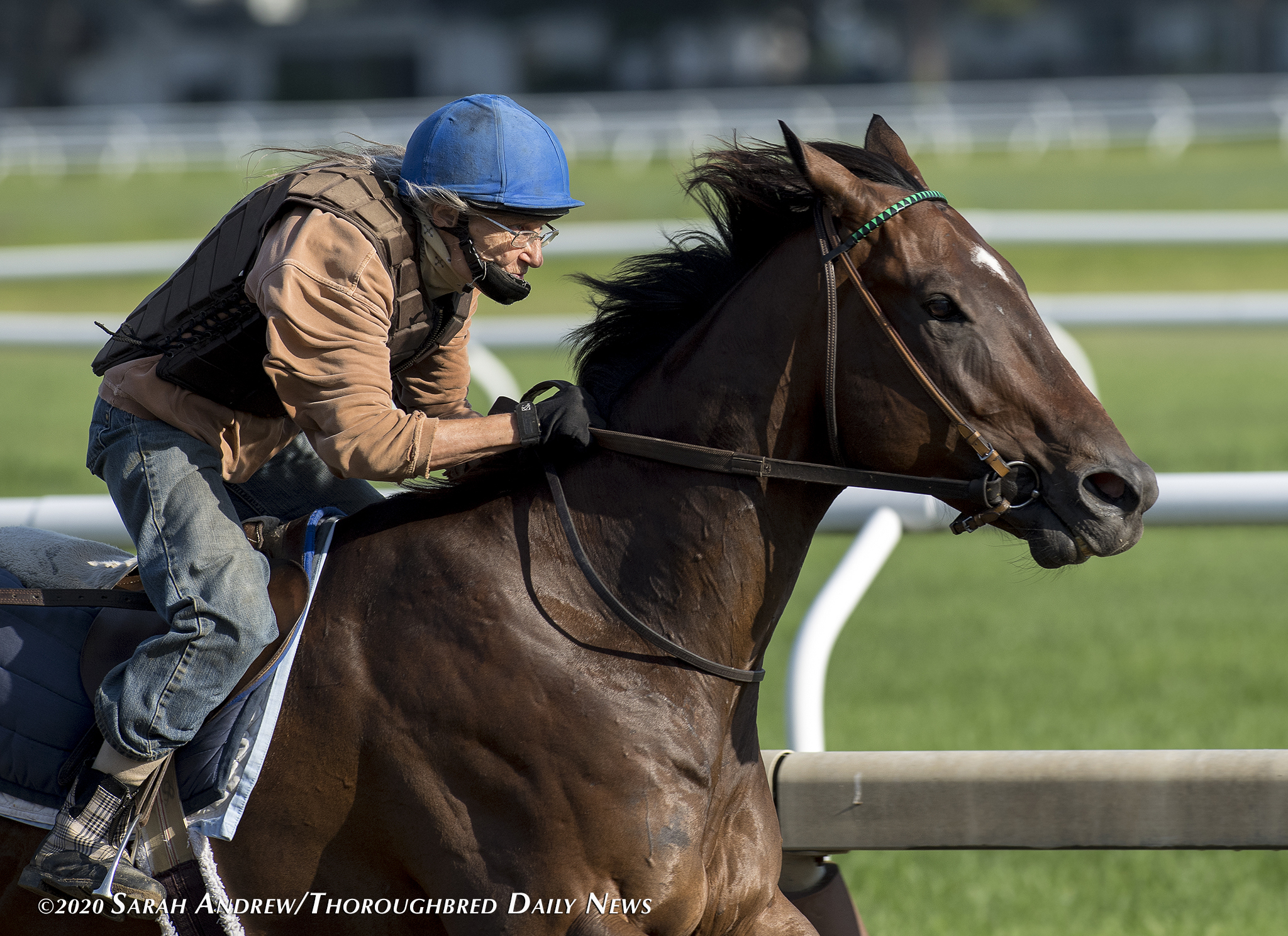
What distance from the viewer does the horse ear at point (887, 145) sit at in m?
2.72

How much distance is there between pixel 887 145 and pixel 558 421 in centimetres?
83

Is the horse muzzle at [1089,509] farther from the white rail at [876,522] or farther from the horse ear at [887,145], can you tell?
the white rail at [876,522]

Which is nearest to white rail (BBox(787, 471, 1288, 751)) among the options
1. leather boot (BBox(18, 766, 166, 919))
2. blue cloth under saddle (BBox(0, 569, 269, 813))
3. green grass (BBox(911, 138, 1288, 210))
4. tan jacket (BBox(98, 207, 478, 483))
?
tan jacket (BBox(98, 207, 478, 483))

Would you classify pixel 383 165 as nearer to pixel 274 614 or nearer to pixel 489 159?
pixel 489 159

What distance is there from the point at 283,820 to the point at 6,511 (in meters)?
1.57

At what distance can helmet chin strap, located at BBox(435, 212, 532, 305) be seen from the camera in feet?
8.69

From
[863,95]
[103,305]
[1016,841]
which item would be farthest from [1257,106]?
[1016,841]

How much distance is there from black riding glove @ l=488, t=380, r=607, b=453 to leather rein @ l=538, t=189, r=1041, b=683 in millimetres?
47

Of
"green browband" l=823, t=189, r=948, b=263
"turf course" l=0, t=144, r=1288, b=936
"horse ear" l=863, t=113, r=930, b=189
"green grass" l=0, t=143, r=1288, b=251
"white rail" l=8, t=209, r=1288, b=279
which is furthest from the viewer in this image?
"green grass" l=0, t=143, r=1288, b=251

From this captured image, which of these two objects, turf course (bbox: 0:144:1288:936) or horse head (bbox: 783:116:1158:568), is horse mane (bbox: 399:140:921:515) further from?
turf course (bbox: 0:144:1288:936)

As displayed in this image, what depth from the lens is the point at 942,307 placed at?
2.46m

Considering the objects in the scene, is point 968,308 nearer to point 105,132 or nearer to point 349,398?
point 349,398

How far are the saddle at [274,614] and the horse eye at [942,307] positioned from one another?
1.23 metres

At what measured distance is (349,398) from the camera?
2.46 metres
